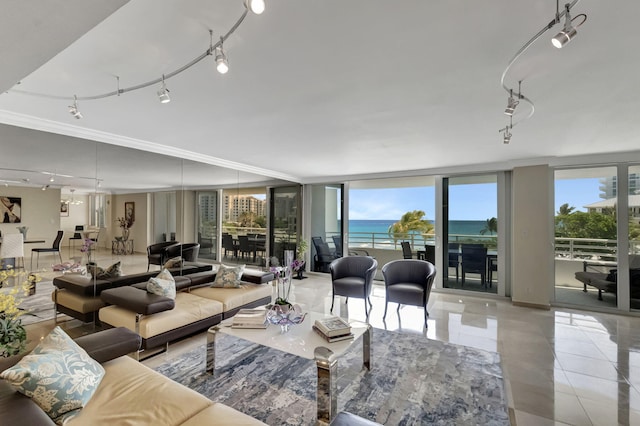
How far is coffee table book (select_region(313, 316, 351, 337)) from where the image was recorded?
2.47 metres

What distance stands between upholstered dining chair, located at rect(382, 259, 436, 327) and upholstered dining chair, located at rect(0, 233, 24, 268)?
178 inches

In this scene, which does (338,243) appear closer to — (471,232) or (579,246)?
(471,232)

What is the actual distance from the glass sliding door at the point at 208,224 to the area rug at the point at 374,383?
2.10m

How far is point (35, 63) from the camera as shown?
164cm

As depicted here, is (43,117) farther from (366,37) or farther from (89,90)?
(366,37)

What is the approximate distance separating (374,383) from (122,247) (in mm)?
3716

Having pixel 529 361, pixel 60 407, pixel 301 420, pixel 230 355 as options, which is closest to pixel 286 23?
pixel 60 407

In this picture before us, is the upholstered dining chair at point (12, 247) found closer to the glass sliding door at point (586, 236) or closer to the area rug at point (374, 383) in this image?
the area rug at point (374, 383)

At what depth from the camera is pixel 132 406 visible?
1.59 metres

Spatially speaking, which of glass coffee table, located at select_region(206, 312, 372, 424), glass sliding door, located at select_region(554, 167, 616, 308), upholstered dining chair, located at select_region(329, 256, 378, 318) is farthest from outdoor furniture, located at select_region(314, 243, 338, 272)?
glass sliding door, located at select_region(554, 167, 616, 308)

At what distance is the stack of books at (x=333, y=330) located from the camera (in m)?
2.45

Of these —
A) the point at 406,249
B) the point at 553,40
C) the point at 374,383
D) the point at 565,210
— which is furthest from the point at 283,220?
the point at 553,40

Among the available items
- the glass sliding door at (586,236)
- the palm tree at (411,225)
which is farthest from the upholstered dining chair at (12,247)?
the glass sliding door at (586,236)

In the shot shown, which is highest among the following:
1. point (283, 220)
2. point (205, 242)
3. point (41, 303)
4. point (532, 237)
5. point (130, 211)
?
point (130, 211)
